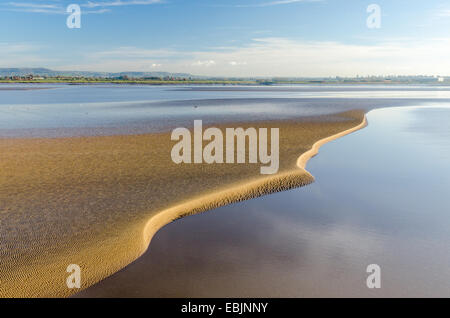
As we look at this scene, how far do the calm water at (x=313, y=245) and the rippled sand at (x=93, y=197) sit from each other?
45cm

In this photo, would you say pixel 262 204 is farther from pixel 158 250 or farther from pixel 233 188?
pixel 158 250

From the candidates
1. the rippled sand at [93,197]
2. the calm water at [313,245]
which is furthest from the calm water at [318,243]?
the rippled sand at [93,197]

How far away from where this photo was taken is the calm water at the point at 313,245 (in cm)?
584

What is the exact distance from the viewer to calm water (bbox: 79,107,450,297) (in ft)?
19.1

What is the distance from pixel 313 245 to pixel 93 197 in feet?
17.7

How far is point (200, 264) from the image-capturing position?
6.47 metres

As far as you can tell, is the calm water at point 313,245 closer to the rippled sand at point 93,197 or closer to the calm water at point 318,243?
the calm water at point 318,243

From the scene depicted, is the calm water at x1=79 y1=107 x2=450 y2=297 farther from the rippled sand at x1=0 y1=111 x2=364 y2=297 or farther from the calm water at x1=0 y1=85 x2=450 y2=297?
the rippled sand at x1=0 y1=111 x2=364 y2=297

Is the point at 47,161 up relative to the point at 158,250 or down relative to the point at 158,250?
up

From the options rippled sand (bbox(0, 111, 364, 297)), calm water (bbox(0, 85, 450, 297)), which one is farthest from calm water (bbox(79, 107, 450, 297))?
rippled sand (bbox(0, 111, 364, 297))

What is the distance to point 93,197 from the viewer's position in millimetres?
9328

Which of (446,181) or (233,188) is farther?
(446,181)
